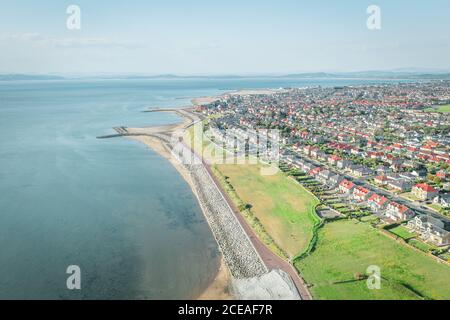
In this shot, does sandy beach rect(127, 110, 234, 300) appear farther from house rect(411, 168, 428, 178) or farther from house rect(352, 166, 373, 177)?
house rect(411, 168, 428, 178)

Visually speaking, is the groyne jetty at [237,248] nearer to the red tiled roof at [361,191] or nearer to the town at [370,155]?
the town at [370,155]

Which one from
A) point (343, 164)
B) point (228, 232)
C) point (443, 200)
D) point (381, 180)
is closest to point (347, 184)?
point (381, 180)

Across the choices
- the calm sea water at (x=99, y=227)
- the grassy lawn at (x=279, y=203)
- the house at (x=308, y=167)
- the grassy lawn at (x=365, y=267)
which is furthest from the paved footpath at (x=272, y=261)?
the house at (x=308, y=167)

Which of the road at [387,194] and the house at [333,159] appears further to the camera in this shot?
the house at [333,159]

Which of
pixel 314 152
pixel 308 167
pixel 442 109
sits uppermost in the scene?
pixel 442 109

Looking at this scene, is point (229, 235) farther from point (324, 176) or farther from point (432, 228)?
point (324, 176)
